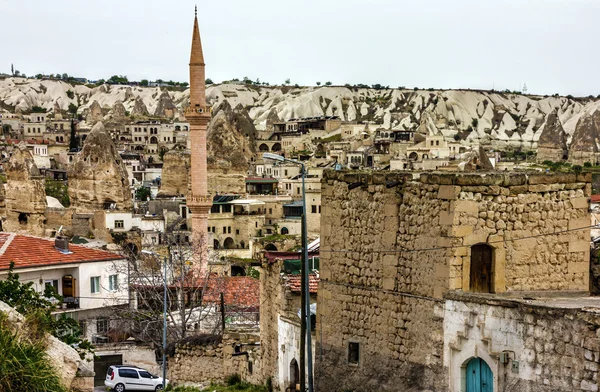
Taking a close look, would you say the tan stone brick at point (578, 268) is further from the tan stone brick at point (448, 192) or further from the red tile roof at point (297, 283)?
the red tile roof at point (297, 283)

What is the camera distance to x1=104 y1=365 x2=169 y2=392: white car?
21.5 meters

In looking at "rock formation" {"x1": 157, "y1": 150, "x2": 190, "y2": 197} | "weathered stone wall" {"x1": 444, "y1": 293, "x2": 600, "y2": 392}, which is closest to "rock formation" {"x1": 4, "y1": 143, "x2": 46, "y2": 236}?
"rock formation" {"x1": 157, "y1": 150, "x2": 190, "y2": 197}

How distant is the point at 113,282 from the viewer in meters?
28.5

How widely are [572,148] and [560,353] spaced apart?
10296cm

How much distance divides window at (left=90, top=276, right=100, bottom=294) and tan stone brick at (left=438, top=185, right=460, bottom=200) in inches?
761

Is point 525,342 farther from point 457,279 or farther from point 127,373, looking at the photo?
point 127,373

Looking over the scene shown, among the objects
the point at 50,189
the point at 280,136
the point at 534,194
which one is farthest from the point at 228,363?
the point at 280,136

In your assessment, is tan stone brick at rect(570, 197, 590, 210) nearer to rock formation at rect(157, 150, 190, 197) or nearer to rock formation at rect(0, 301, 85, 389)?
rock formation at rect(0, 301, 85, 389)

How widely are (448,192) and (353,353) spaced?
2.83 metres

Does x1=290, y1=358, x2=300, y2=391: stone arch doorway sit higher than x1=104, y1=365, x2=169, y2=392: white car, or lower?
higher

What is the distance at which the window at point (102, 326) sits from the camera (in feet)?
93.0

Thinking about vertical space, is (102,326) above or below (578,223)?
below

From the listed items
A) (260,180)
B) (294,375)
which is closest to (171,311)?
(294,375)

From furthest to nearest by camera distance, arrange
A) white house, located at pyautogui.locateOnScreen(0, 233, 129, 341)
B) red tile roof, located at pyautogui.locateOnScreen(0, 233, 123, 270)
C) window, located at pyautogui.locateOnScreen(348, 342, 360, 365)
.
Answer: white house, located at pyautogui.locateOnScreen(0, 233, 129, 341), red tile roof, located at pyautogui.locateOnScreen(0, 233, 123, 270), window, located at pyautogui.locateOnScreen(348, 342, 360, 365)
